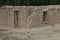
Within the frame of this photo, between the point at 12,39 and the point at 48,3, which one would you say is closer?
the point at 12,39

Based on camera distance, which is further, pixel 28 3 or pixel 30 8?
pixel 28 3

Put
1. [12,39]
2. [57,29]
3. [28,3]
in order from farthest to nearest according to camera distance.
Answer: [28,3] < [57,29] < [12,39]

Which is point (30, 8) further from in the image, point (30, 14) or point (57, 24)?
point (57, 24)

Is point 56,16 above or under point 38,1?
under

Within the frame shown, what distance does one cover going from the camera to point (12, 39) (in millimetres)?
7582

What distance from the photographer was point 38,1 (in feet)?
43.4

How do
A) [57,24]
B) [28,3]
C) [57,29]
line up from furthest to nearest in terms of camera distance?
[28,3]
[57,24]
[57,29]

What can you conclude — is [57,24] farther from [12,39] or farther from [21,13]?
[12,39]

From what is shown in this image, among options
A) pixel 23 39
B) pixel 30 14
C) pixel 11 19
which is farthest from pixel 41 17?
pixel 23 39

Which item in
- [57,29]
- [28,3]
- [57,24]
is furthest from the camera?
[28,3]

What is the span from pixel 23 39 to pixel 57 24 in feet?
13.3

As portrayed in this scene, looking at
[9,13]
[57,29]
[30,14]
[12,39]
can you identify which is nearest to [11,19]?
[9,13]

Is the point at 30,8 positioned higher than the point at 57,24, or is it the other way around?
the point at 30,8

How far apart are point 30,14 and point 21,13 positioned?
63cm
